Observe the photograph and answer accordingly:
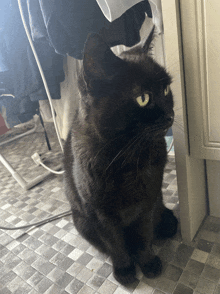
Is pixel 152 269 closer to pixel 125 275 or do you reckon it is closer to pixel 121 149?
pixel 125 275

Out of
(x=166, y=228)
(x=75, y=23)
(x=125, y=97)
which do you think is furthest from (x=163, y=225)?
(x=75, y=23)

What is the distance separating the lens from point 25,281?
0.66 m

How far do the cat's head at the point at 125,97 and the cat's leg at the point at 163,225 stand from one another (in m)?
0.36

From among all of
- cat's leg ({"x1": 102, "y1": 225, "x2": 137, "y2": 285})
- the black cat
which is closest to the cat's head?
the black cat

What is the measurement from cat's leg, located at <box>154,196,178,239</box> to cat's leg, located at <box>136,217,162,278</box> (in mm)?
105

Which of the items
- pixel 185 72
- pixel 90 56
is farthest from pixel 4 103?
pixel 185 72

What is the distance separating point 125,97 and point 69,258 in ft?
1.93

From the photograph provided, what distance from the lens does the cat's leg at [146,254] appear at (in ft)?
1.94

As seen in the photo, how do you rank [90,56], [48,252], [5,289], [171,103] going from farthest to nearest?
[48,252], [5,289], [171,103], [90,56]

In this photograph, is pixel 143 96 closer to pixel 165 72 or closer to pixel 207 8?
pixel 165 72

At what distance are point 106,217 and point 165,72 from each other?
39 cm

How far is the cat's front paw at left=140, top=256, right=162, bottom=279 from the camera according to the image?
1.93 ft

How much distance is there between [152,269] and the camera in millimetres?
592

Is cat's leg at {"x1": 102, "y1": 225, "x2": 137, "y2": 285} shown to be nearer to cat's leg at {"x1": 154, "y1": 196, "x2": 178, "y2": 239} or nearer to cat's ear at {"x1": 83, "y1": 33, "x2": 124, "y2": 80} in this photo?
cat's leg at {"x1": 154, "y1": 196, "x2": 178, "y2": 239}
